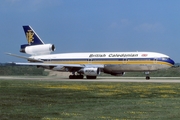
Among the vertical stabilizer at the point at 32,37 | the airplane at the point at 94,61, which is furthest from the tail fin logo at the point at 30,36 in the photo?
the airplane at the point at 94,61

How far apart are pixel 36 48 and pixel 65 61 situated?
6.75 meters

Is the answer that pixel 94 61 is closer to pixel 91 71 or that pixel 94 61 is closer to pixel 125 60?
pixel 91 71

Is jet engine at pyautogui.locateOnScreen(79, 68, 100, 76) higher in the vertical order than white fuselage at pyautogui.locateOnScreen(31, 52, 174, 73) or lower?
lower

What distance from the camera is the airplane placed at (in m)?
54.0

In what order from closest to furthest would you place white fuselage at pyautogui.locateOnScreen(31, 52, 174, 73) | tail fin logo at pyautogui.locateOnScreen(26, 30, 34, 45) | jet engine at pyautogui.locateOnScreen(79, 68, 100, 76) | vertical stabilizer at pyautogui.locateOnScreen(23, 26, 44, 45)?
white fuselage at pyautogui.locateOnScreen(31, 52, 174, 73), jet engine at pyautogui.locateOnScreen(79, 68, 100, 76), vertical stabilizer at pyautogui.locateOnScreen(23, 26, 44, 45), tail fin logo at pyautogui.locateOnScreen(26, 30, 34, 45)

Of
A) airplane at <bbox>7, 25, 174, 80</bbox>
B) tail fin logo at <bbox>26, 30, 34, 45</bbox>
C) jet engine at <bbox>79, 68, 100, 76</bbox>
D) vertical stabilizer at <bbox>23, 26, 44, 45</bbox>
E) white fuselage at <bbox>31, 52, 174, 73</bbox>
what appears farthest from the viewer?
tail fin logo at <bbox>26, 30, 34, 45</bbox>

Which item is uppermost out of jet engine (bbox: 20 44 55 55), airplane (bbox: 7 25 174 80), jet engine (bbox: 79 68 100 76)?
jet engine (bbox: 20 44 55 55)

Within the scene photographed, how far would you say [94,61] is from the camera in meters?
57.9

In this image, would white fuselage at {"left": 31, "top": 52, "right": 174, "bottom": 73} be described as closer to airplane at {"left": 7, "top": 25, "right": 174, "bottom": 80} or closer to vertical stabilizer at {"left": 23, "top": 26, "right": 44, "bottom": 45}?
airplane at {"left": 7, "top": 25, "right": 174, "bottom": 80}

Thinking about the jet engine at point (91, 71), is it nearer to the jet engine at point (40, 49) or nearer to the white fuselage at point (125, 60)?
the white fuselage at point (125, 60)

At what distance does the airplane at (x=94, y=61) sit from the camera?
177 feet

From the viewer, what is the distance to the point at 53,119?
49.4 feet

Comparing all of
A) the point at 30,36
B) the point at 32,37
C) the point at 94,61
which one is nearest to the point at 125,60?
the point at 94,61

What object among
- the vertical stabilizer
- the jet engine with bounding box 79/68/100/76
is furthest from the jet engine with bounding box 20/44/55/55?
the jet engine with bounding box 79/68/100/76
